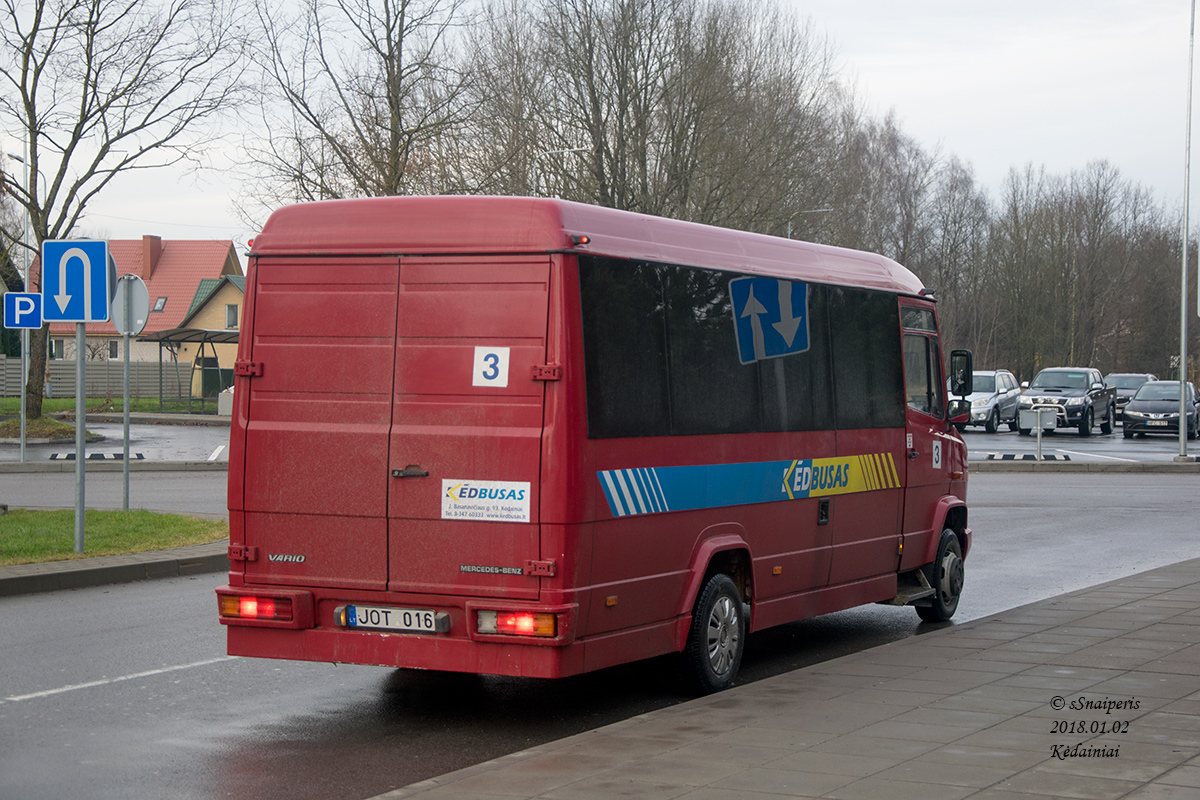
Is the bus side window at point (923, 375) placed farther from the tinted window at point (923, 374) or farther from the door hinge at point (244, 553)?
the door hinge at point (244, 553)

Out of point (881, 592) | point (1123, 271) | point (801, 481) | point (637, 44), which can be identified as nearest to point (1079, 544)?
point (881, 592)

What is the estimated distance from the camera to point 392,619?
267 inches

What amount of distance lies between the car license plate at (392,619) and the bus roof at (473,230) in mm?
1833

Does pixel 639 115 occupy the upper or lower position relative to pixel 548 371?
upper

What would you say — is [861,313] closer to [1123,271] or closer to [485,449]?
[485,449]

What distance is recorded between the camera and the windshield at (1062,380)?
41688 mm

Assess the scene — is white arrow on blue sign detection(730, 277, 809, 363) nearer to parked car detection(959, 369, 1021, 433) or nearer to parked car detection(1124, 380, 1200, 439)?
parked car detection(959, 369, 1021, 433)

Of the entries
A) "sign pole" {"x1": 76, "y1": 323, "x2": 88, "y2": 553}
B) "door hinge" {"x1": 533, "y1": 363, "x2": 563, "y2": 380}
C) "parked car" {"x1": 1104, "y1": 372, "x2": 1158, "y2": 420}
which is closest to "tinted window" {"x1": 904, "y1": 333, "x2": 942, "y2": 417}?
"door hinge" {"x1": 533, "y1": 363, "x2": 563, "y2": 380}

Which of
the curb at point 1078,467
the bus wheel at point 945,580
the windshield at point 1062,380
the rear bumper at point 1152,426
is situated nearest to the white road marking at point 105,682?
the bus wheel at point 945,580

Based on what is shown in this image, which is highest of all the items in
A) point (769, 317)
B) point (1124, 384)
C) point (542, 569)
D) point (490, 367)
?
point (1124, 384)

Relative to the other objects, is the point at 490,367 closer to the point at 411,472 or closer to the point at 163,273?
the point at 411,472

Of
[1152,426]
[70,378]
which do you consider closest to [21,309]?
[1152,426]

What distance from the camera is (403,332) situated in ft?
22.6

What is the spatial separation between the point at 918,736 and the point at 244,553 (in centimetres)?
355
